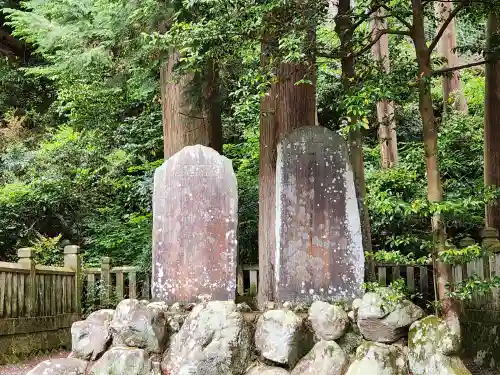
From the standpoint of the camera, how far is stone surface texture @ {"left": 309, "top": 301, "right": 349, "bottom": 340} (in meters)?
4.96

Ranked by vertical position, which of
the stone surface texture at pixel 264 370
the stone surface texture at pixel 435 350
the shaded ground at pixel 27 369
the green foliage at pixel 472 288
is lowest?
the shaded ground at pixel 27 369

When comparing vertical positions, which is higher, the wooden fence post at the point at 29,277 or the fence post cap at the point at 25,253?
the fence post cap at the point at 25,253

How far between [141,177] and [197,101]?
12.8 ft

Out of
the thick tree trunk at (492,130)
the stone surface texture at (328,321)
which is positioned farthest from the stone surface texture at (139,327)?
the thick tree trunk at (492,130)

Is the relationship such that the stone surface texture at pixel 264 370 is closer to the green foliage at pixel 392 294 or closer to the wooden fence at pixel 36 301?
the green foliage at pixel 392 294

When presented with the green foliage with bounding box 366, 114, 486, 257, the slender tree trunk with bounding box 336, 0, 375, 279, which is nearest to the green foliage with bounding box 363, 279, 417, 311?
the slender tree trunk with bounding box 336, 0, 375, 279

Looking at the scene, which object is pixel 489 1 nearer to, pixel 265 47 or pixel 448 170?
pixel 265 47

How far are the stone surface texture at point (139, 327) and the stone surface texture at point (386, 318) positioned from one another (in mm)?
1901

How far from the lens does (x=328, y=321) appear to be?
4984 mm

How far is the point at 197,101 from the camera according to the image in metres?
7.84

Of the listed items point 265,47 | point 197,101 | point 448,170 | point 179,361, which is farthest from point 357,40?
point 448,170

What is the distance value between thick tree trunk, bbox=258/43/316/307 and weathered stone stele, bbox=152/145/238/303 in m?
0.70

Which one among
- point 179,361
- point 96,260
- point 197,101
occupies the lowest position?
point 179,361

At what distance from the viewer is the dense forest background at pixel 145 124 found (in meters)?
5.31
